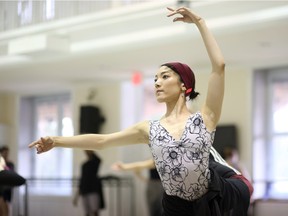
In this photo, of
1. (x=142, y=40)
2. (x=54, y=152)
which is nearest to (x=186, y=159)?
(x=142, y=40)

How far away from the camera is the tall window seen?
9.56 metres

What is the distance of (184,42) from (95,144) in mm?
5189

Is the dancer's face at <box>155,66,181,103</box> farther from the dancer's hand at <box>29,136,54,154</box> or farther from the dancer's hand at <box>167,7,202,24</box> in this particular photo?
the dancer's hand at <box>29,136,54,154</box>

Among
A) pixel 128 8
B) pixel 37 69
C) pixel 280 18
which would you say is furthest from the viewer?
pixel 37 69

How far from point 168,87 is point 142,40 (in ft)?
17.2

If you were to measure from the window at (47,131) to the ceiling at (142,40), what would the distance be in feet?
8.43

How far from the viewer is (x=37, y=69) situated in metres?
10.4

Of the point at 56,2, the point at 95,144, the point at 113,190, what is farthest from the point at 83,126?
the point at 95,144

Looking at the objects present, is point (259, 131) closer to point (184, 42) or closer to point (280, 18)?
point (184, 42)

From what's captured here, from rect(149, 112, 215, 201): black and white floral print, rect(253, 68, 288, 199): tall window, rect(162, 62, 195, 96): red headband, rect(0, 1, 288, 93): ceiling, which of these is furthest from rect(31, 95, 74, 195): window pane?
rect(149, 112, 215, 201): black and white floral print

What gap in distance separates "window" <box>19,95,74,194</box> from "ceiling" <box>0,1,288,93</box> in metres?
2.57

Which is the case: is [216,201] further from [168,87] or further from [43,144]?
[43,144]

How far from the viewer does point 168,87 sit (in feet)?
9.65

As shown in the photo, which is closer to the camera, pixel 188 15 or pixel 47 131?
pixel 188 15
